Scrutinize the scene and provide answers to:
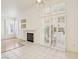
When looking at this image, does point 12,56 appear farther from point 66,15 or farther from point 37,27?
point 66,15

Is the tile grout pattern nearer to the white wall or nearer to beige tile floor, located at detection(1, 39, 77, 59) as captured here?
beige tile floor, located at detection(1, 39, 77, 59)

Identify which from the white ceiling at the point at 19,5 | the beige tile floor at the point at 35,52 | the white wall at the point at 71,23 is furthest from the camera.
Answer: the white wall at the point at 71,23

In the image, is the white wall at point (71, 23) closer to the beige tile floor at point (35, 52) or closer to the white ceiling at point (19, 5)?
the beige tile floor at point (35, 52)

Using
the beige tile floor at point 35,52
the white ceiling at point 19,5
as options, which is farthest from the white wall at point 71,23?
the white ceiling at point 19,5

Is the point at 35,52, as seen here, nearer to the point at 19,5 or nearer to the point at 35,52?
the point at 35,52

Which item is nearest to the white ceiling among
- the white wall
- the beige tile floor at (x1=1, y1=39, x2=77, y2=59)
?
the beige tile floor at (x1=1, y1=39, x2=77, y2=59)

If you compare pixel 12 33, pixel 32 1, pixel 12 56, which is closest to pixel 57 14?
pixel 32 1

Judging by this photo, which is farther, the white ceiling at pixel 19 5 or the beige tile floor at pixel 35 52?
the beige tile floor at pixel 35 52

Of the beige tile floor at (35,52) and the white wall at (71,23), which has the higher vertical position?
the white wall at (71,23)

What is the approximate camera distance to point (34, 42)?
2.77m

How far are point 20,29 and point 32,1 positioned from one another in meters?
0.88

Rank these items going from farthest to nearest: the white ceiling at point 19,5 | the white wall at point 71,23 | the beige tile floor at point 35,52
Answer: the white wall at point 71,23 < the beige tile floor at point 35,52 < the white ceiling at point 19,5

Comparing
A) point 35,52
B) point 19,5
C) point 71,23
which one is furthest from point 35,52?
point 71,23

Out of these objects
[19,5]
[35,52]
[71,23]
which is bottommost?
[35,52]
